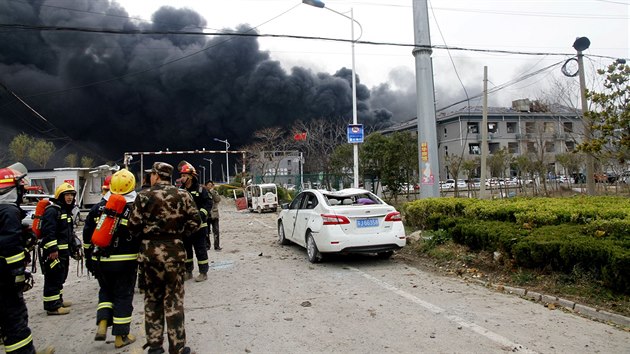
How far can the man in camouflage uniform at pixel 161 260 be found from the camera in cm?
346

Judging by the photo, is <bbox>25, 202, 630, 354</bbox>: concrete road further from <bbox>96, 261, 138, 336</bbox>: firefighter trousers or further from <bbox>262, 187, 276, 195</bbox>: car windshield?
<bbox>262, 187, 276, 195</bbox>: car windshield

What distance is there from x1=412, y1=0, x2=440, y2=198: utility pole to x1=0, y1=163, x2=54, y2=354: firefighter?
10.4 meters

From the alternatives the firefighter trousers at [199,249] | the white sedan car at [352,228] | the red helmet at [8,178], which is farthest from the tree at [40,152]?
the red helmet at [8,178]

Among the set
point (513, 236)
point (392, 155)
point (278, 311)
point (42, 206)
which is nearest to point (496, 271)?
point (513, 236)

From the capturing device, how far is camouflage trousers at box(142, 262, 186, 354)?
3449 millimetres

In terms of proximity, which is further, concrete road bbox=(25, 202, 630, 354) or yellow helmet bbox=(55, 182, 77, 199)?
yellow helmet bbox=(55, 182, 77, 199)

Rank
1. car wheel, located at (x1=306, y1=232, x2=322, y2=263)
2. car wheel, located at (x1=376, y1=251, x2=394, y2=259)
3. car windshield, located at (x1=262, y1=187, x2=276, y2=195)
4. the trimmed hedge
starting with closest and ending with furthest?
the trimmed hedge < car wheel, located at (x1=306, y1=232, x2=322, y2=263) < car wheel, located at (x1=376, y1=251, x2=394, y2=259) < car windshield, located at (x1=262, y1=187, x2=276, y2=195)

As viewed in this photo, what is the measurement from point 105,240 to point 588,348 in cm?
425

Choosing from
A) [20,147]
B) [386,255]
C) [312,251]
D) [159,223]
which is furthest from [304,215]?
[20,147]

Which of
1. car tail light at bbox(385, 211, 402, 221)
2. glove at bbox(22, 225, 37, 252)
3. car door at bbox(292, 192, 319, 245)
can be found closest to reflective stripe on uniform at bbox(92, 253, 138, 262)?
glove at bbox(22, 225, 37, 252)

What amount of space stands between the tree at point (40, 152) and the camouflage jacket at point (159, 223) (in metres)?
42.1

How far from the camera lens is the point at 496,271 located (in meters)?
6.53

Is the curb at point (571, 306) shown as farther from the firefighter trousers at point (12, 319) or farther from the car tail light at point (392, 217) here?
the firefighter trousers at point (12, 319)

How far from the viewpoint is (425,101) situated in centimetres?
1224
